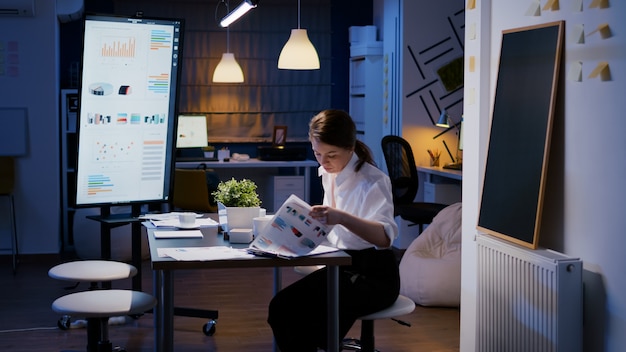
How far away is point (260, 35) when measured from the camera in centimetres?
972

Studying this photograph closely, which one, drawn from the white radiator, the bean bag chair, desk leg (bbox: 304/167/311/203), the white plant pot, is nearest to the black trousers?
the white plant pot

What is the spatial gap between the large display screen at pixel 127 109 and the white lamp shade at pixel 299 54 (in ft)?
9.42

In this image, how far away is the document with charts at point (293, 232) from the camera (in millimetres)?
3213

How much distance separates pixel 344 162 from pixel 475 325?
107 centimetres

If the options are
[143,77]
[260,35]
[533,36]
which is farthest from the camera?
[260,35]

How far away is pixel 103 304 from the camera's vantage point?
3.58 m

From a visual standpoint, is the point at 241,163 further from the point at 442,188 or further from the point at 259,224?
the point at 259,224

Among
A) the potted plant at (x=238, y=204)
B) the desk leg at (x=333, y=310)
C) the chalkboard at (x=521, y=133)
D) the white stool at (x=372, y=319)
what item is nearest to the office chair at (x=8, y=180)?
the white stool at (x=372, y=319)

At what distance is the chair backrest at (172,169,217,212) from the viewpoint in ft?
24.2

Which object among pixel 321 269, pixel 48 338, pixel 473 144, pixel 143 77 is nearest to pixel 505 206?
pixel 473 144

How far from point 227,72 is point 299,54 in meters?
1.13

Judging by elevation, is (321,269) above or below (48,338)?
above

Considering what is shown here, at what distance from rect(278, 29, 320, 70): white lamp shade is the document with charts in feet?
15.7

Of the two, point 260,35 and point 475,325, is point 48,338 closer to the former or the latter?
point 475,325
